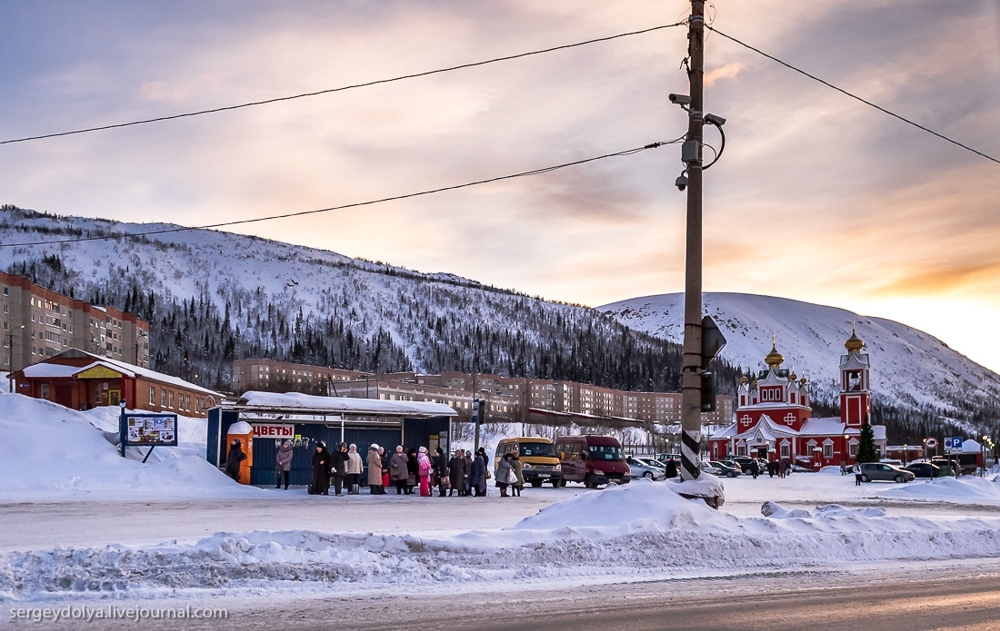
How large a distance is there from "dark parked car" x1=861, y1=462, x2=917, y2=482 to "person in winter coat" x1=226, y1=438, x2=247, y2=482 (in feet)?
137

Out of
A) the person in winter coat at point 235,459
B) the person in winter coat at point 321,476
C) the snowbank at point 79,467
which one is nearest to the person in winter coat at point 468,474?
the person in winter coat at point 321,476

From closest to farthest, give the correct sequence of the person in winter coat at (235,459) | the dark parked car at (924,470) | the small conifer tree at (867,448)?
the person in winter coat at (235,459), the dark parked car at (924,470), the small conifer tree at (867,448)

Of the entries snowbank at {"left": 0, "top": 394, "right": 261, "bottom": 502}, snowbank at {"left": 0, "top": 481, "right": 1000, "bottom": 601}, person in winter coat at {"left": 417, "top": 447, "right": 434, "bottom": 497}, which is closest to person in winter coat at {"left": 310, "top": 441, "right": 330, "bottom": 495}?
snowbank at {"left": 0, "top": 394, "right": 261, "bottom": 502}

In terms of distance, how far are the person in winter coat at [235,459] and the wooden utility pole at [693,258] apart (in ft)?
62.9

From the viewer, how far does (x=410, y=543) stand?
12.2m

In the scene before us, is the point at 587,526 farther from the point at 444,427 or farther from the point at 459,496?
the point at 444,427

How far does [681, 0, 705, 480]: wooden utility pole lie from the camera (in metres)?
15.0

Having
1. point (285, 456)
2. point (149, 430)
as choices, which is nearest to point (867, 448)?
point (285, 456)

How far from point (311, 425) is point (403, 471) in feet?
17.0

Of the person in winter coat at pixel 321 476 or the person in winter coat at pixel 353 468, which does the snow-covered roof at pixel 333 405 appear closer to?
the person in winter coat at pixel 353 468

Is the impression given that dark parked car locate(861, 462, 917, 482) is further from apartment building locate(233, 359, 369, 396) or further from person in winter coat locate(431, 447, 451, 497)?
apartment building locate(233, 359, 369, 396)

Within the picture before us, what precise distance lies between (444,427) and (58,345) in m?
102

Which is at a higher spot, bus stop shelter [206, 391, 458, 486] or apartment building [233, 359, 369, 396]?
apartment building [233, 359, 369, 396]

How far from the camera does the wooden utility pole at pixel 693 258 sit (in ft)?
49.3
